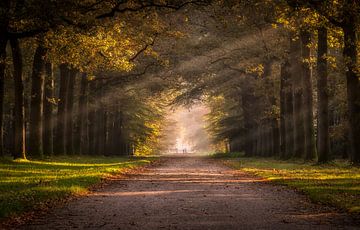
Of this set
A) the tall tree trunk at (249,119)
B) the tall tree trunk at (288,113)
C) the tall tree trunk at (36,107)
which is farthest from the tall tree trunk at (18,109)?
the tall tree trunk at (249,119)

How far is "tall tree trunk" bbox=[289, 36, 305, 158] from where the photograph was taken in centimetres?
3456

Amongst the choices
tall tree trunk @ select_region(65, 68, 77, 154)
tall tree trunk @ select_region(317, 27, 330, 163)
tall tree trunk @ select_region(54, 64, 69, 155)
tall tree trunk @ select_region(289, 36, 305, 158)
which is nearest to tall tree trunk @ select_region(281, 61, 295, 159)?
tall tree trunk @ select_region(289, 36, 305, 158)

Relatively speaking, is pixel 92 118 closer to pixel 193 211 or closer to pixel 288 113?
pixel 288 113

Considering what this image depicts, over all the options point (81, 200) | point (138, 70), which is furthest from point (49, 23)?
point (138, 70)

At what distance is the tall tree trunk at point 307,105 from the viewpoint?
31.3 m

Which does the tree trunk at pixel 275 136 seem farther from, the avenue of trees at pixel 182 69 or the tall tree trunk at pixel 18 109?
the tall tree trunk at pixel 18 109

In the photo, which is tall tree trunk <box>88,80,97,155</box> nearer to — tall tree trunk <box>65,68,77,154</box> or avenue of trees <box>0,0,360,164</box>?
avenue of trees <box>0,0,360,164</box>

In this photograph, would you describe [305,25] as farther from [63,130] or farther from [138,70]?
[138,70]

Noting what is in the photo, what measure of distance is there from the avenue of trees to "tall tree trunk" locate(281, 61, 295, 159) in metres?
0.09

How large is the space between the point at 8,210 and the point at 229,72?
38959 mm

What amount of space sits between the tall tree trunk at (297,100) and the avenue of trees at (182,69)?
8 cm

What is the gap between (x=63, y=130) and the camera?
36.7 metres

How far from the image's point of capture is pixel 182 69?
155 ft

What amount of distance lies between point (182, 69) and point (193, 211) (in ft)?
118
